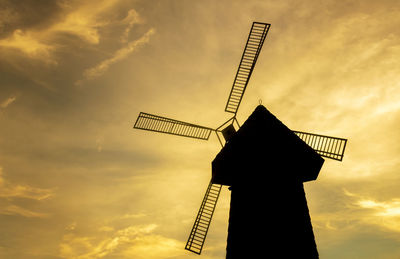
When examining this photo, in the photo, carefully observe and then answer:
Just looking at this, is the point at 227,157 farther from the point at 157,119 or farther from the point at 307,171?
the point at 157,119

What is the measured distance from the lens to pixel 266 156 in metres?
7.10

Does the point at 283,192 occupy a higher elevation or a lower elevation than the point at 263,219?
higher

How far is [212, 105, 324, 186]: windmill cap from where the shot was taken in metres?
7.02

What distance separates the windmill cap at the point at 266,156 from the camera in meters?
7.02

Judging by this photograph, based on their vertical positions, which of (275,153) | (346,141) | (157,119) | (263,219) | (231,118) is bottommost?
(263,219)

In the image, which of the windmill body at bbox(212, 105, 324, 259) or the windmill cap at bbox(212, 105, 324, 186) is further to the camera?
the windmill cap at bbox(212, 105, 324, 186)

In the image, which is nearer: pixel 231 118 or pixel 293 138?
pixel 293 138

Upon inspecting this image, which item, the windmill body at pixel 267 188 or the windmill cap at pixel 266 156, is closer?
the windmill body at pixel 267 188

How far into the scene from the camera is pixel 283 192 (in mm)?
6773

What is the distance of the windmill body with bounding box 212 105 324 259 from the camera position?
6.37 meters

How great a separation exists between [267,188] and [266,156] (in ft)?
2.71

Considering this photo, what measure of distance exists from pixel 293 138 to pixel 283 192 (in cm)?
155

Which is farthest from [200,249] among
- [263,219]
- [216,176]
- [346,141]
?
[346,141]

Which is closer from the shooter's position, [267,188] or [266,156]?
[267,188]
